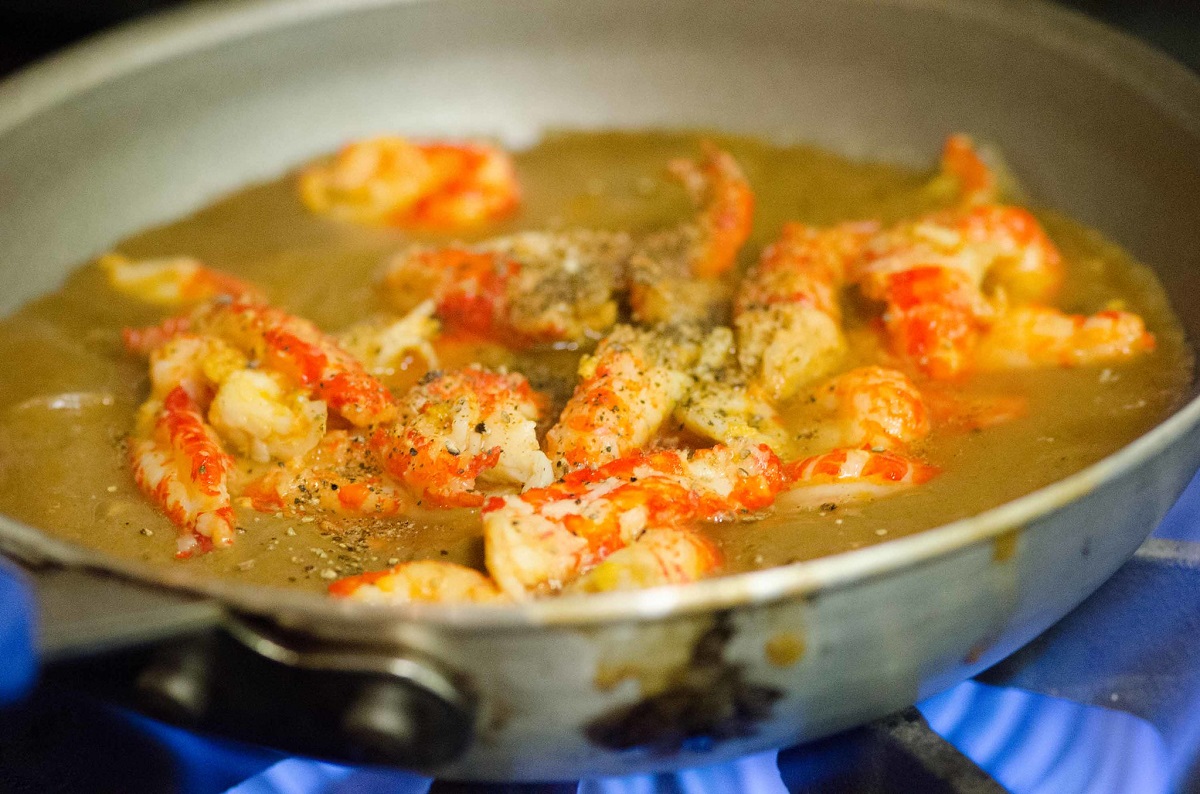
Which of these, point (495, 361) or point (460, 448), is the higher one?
point (495, 361)

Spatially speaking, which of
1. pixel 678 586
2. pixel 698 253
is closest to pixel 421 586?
pixel 678 586

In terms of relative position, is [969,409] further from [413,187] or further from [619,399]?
[413,187]

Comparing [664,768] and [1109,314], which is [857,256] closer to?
[1109,314]

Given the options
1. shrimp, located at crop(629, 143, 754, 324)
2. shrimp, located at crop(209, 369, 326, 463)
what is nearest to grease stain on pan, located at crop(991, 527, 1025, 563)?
shrimp, located at crop(629, 143, 754, 324)

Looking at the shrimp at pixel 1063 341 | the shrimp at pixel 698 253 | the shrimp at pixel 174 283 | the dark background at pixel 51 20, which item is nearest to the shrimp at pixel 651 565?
the shrimp at pixel 698 253

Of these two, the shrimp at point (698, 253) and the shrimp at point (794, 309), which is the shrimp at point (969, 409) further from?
the shrimp at point (698, 253)

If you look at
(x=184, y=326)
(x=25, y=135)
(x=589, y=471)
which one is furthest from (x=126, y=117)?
(x=589, y=471)

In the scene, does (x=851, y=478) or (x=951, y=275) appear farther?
(x=951, y=275)

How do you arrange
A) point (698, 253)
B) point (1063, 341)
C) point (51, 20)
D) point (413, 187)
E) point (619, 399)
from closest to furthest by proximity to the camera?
point (619, 399), point (1063, 341), point (698, 253), point (413, 187), point (51, 20)
